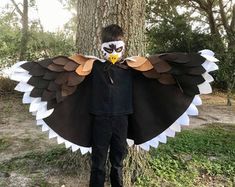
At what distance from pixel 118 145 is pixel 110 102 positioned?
0.40 m

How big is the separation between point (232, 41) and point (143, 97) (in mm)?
8355

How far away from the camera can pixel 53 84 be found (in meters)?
3.42

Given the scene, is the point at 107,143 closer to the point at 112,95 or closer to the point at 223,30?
the point at 112,95

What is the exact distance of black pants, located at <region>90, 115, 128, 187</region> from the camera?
338 centimetres

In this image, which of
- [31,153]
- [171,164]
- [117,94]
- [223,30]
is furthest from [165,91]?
[223,30]

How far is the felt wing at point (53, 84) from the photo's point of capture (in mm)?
3400

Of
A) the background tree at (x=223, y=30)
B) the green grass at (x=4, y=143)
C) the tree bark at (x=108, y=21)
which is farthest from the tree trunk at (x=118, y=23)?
the background tree at (x=223, y=30)

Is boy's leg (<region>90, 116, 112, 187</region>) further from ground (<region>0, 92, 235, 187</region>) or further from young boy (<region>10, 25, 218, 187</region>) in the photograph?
ground (<region>0, 92, 235, 187</region>)

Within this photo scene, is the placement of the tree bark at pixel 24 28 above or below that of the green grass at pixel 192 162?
above

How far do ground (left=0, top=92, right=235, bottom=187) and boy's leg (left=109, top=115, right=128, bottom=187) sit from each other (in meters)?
0.95

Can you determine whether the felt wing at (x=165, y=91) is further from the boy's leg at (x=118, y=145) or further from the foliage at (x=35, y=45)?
the foliage at (x=35, y=45)

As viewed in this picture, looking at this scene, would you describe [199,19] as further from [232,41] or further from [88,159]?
[88,159]

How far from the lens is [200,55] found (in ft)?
11.3

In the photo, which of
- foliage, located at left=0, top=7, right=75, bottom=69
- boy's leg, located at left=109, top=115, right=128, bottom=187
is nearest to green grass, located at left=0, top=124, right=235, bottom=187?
boy's leg, located at left=109, top=115, right=128, bottom=187
